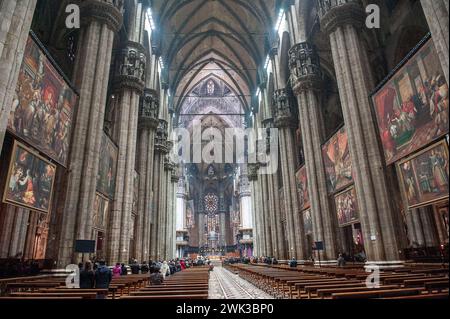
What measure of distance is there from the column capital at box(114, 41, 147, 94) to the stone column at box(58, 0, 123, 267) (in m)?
4.02

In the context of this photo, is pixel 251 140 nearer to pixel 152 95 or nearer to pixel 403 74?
pixel 152 95

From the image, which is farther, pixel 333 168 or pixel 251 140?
pixel 251 140

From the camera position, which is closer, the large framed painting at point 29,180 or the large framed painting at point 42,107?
the large framed painting at point 29,180

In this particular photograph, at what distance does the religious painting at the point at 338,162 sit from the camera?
14258 mm

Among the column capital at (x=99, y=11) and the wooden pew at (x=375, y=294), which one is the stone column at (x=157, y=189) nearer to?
the column capital at (x=99, y=11)

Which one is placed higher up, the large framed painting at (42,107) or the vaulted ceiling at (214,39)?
the vaulted ceiling at (214,39)

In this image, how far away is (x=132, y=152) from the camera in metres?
17.2

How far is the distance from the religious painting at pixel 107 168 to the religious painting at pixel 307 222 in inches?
469

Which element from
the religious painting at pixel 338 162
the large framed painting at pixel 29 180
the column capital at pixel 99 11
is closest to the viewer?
the large framed painting at pixel 29 180

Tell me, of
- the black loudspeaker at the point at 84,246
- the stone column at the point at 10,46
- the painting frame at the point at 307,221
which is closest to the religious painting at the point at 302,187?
the painting frame at the point at 307,221

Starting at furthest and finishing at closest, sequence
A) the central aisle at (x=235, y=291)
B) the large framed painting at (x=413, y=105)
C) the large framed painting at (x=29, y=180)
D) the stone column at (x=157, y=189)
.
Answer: the stone column at (x=157, y=189)
the central aisle at (x=235, y=291)
the large framed painting at (x=413, y=105)
the large framed painting at (x=29, y=180)

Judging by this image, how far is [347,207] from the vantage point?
567 inches

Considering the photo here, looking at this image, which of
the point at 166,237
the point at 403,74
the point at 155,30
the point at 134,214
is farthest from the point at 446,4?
the point at 166,237

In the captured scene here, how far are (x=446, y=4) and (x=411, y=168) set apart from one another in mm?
4676
